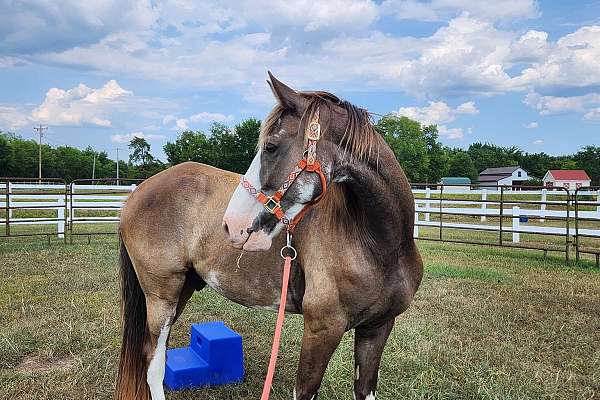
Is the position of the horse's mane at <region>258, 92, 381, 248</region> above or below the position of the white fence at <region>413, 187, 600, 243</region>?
above

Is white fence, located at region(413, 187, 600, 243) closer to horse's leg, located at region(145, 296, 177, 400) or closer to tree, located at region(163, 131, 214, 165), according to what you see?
horse's leg, located at region(145, 296, 177, 400)

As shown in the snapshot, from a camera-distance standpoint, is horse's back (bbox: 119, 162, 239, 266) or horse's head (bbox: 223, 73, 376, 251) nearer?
horse's head (bbox: 223, 73, 376, 251)

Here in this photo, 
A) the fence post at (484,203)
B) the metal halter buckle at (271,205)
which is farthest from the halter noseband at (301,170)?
the fence post at (484,203)

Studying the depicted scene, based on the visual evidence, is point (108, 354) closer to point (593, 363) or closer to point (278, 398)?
point (278, 398)

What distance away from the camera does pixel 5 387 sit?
3525mm

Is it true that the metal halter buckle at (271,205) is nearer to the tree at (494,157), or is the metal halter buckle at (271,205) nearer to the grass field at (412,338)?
the grass field at (412,338)

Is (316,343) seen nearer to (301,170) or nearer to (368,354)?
(368,354)

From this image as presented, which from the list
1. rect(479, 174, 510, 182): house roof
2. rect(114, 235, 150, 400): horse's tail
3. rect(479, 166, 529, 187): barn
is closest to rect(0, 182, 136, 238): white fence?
rect(114, 235, 150, 400): horse's tail

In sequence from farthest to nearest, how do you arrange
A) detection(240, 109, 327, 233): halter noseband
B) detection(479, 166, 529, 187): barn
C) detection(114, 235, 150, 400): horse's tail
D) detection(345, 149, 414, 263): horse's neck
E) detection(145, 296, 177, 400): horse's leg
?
1. detection(479, 166, 529, 187): barn
2. detection(114, 235, 150, 400): horse's tail
3. detection(145, 296, 177, 400): horse's leg
4. detection(345, 149, 414, 263): horse's neck
5. detection(240, 109, 327, 233): halter noseband

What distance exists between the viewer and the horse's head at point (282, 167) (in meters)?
2.05

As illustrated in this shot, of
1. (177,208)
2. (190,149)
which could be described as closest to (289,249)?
(177,208)

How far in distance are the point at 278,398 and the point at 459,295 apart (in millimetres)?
3839

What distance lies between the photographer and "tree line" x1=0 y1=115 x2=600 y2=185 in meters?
43.9

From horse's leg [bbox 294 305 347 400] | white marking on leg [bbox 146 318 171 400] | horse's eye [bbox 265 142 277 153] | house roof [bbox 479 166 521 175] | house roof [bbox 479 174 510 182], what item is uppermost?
house roof [bbox 479 166 521 175]
